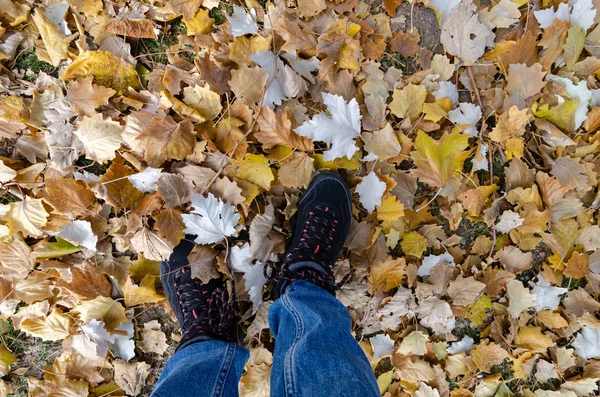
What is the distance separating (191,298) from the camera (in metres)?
1.48

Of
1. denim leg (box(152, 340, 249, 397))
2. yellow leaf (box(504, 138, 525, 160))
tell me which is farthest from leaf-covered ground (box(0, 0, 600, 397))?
denim leg (box(152, 340, 249, 397))

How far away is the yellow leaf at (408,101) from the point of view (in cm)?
149

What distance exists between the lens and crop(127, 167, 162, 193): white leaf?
4.68 feet

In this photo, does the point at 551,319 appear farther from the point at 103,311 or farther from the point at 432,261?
the point at 103,311

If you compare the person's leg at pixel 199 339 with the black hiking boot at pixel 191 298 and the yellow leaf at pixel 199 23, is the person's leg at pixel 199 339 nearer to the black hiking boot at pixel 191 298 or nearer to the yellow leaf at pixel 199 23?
the black hiking boot at pixel 191 298

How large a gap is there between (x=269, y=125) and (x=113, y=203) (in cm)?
65

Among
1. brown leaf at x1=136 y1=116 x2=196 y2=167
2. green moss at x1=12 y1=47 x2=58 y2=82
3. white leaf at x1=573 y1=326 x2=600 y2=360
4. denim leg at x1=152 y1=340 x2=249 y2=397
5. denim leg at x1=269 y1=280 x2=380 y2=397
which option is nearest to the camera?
denim leg at x1=269 y1=280 x2=380 y2=397

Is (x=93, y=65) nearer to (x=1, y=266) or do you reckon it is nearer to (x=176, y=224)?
(x=176, y=224)

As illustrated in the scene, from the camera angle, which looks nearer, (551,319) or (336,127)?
(336,127)

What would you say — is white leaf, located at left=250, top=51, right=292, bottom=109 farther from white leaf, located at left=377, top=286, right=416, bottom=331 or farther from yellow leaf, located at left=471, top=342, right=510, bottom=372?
yellow leaf, located at left=471, top=342, right=510, bottom=372

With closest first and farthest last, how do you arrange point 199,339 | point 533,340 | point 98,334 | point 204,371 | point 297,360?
point 297,360, point 204,371, point 199,339, point 98,334, point 533,340

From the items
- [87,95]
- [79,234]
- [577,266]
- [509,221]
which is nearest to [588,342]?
[577,266]

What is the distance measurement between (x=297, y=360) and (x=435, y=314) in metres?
0.76

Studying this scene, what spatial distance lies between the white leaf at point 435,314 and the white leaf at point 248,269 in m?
0.66
